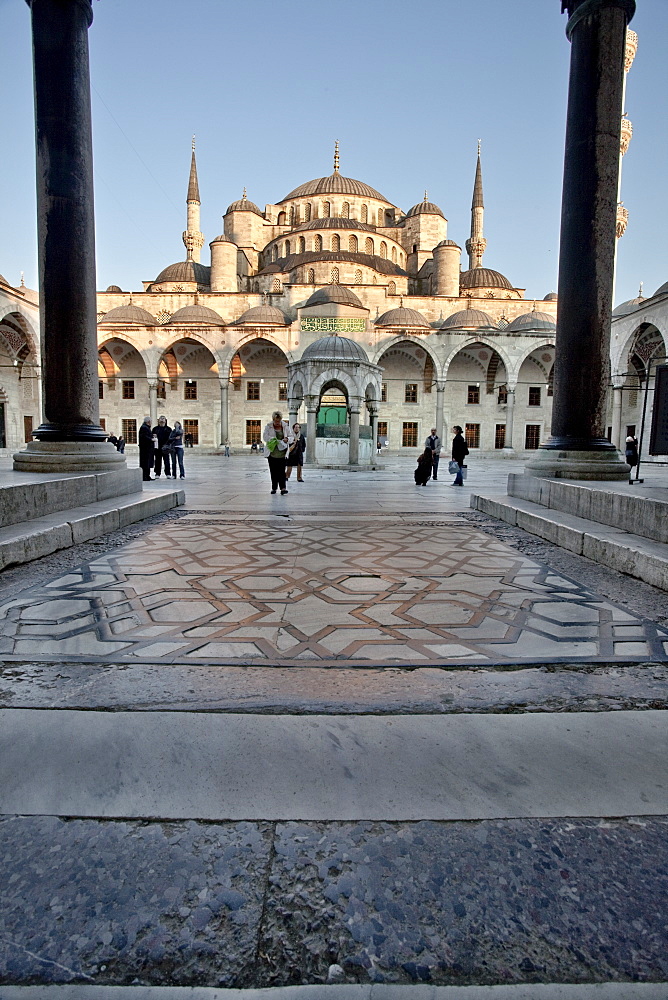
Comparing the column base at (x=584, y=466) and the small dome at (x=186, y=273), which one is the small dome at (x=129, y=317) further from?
the column base at (x=584, y=466)

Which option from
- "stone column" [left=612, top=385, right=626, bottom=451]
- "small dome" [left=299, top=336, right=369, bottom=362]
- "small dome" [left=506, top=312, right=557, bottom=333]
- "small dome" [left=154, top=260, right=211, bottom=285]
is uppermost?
"small dome" [left=154, top=260, right=211, bottom=285]

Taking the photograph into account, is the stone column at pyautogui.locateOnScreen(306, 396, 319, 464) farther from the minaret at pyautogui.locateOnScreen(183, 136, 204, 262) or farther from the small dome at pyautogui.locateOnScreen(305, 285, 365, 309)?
the minaret at pyautogui.locateOnScreen(183, 136, 204, 262)

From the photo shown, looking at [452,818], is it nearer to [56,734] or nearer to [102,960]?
[102,960]

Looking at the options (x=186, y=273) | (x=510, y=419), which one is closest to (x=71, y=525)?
(x=510, y=419)

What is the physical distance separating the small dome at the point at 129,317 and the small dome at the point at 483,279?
21193 mm

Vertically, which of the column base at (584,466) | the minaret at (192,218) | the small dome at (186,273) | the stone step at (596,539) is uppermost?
the minaret at (192,218)

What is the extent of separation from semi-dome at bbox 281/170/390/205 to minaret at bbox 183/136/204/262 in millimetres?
6289

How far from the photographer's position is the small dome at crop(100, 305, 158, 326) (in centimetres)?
3180

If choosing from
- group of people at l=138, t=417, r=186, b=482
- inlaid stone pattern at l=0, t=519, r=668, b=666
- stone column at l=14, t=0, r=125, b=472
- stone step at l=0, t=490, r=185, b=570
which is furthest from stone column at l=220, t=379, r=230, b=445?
inlaid stone pattern at l=0, t=519, r=668, b=666

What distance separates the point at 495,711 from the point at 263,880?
974 millimetres

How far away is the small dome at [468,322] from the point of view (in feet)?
104

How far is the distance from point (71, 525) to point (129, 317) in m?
31.1

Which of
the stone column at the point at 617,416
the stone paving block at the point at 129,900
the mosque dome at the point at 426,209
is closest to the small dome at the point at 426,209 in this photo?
the mosque dome at the point at 426,209

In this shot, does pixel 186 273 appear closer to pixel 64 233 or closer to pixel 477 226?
pixel 477 226
